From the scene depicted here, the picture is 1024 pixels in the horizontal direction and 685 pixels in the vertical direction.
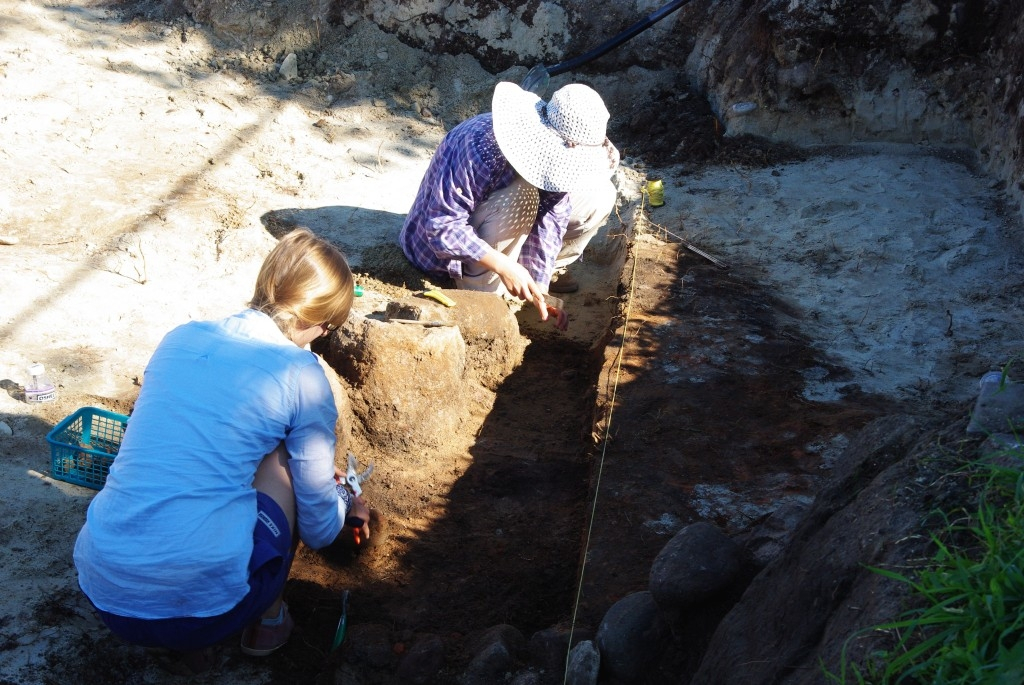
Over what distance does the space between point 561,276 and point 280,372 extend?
3247 mm

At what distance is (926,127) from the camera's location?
6.06 m

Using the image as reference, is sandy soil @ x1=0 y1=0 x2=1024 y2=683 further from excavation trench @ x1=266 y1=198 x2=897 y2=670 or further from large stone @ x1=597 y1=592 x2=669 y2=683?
large stone @ x1=597 y1=592 x2=669 y2=683

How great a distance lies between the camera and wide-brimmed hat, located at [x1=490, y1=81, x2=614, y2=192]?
4211 millimetres

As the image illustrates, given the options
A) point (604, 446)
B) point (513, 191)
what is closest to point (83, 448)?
point (604, 446)

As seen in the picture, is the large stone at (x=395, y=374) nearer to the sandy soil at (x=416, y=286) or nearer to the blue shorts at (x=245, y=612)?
the sandy soil at (x=416, y=286)

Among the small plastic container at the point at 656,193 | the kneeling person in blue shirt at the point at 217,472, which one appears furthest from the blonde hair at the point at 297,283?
the small plastic container at the point at 656,193

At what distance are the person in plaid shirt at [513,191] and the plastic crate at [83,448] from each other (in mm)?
1815

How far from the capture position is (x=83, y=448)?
10.8ft

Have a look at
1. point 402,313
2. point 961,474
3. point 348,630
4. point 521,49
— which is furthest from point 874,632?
point 521,49

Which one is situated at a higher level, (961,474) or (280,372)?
(961,474)

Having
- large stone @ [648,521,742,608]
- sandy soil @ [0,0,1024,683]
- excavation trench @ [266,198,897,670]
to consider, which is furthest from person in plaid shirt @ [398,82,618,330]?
large stone @ [648,521,742,608]

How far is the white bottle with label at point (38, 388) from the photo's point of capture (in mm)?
3705

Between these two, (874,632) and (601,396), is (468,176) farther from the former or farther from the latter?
(874,632)

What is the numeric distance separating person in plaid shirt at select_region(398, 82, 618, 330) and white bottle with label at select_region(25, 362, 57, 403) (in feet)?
6.06
